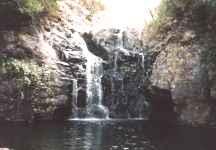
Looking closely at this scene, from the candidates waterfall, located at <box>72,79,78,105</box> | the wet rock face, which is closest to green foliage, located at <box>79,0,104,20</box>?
the wet rock face

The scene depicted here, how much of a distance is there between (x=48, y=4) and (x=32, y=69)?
19.8 ft

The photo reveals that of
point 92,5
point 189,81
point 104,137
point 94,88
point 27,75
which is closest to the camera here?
point 104,137

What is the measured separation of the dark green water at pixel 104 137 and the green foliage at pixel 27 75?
2435mm

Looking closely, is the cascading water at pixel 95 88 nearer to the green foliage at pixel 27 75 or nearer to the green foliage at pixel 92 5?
the green foliage at pixel 27 75

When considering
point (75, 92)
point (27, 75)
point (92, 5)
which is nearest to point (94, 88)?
point (75, 92)

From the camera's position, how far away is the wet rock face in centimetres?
3147

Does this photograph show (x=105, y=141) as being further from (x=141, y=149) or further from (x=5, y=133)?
(x=5, y=133)

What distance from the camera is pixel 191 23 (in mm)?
29781

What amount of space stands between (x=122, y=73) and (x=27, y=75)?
7.82 metres

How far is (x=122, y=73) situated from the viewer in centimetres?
3228

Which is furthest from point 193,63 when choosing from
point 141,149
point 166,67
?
point 141,149

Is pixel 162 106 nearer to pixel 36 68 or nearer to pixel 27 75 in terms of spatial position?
pixel 36 68

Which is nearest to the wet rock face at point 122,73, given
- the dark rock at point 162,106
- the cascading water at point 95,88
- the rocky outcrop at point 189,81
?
the cascading water at point 95,88

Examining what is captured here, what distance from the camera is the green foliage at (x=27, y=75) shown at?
27141 mm
